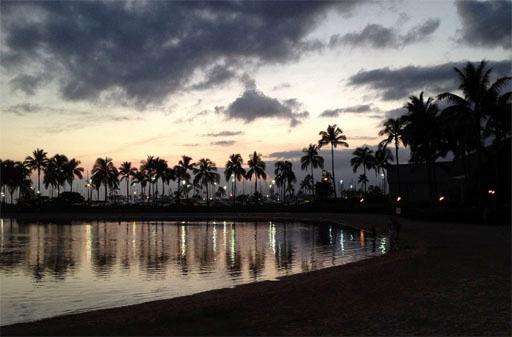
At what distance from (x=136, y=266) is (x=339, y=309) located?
15.8 metres

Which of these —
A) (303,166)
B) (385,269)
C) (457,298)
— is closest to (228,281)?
(385,269)

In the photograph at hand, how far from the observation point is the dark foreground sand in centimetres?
1027

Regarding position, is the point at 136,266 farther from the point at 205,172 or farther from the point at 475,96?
the point at 205,172

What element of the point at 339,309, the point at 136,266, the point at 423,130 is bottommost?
the point at 136,266

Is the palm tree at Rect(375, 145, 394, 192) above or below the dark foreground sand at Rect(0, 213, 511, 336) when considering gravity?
above

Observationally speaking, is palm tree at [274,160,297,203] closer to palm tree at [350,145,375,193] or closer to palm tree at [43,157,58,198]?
palm tree at [350,145,375,193]

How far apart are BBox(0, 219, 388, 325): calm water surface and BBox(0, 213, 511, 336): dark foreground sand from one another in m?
2.93

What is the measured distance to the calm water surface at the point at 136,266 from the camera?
690 inches

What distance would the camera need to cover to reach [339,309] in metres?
12.0

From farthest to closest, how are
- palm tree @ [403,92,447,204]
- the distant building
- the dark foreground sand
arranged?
palm tree @ [403,92,447,204] → the distant building → the dark foreground sand

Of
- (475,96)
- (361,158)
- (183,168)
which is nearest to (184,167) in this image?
(183,168)

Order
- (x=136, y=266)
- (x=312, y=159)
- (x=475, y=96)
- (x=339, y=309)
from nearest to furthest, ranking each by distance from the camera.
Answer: (x=339, y=309) < (x=136, y=266) < (x=475, y=96) < (x=312, y=159)

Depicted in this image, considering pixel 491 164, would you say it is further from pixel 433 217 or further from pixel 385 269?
pixel 385 269

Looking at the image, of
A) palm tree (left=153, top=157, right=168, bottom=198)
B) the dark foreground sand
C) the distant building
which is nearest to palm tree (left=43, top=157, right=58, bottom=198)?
palm tree (left=153, top=157, right=168, bottom=198)
